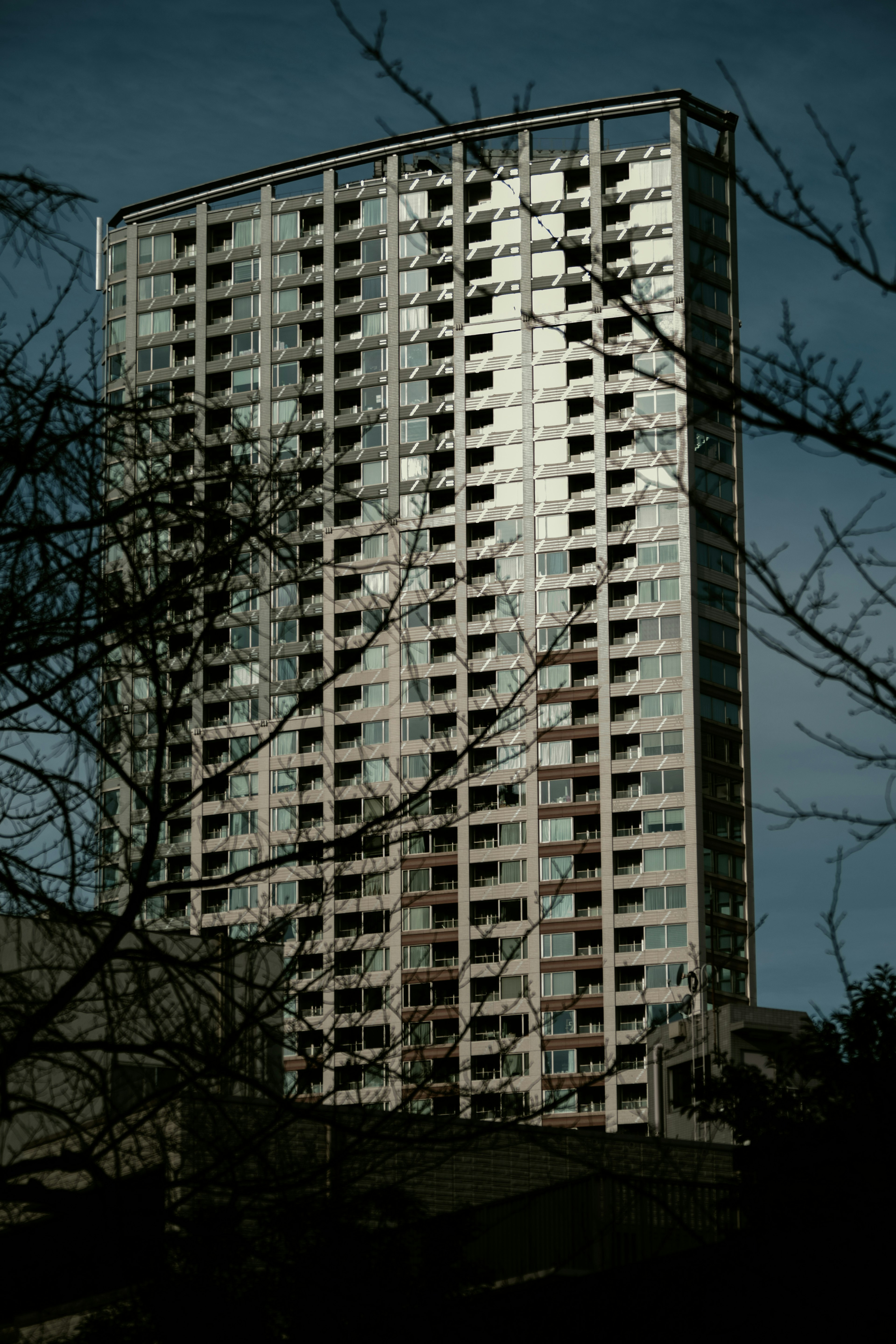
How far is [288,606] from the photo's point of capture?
711 centimetres

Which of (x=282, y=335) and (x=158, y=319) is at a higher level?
(x=158, y=319)

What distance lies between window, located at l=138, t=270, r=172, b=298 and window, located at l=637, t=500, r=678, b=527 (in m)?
30.0

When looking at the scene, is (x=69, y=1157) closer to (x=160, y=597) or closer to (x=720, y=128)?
(x=160, y=597)

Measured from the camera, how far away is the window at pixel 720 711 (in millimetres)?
81062

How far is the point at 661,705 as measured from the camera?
8088cm

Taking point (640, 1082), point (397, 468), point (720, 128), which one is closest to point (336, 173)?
point (397, 468)

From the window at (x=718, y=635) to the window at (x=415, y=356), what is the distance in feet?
67.5

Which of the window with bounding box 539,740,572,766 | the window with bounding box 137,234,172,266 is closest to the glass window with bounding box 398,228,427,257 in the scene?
the window with bounding box 137,234,172,266

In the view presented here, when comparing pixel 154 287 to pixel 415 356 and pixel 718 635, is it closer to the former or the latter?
pixel 415 356

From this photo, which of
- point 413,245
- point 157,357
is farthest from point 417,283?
point 157,357

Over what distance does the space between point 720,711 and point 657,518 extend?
34.6ft

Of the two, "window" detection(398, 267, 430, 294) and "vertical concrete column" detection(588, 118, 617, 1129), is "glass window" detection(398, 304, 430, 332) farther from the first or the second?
"vertical concrete column" detection(588, 118, 617, 1129)

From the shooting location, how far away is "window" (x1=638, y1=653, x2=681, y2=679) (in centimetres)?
8138

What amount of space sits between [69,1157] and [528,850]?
7559 centimetres
